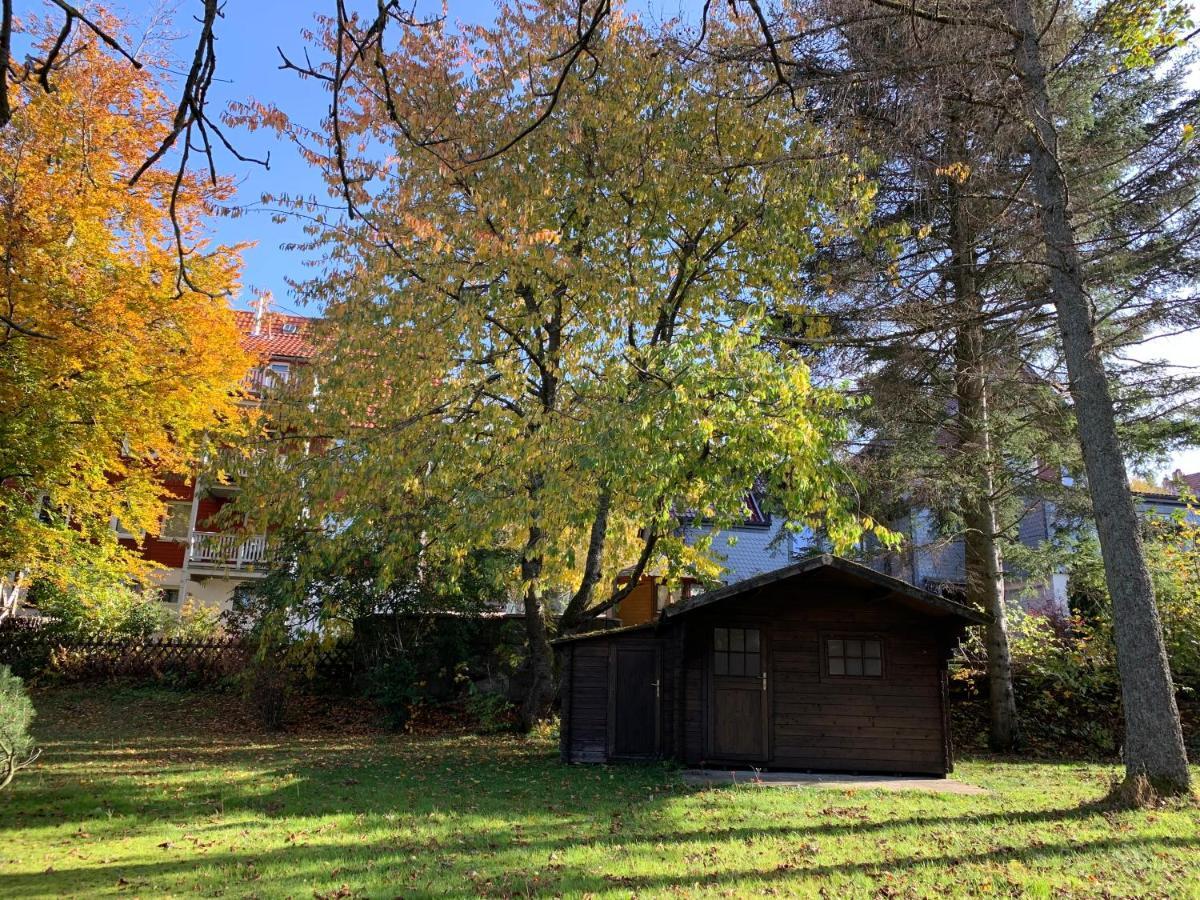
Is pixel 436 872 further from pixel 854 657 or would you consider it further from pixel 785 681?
pixel 854 657

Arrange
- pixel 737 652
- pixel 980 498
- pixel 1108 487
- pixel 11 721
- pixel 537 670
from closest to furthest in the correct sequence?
pixel 11 721 → pixel 1108 487 → pixel 737 652 → pixel 980 498 → pixel 537 670

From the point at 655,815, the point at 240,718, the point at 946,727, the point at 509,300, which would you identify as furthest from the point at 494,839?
the point at 240,718

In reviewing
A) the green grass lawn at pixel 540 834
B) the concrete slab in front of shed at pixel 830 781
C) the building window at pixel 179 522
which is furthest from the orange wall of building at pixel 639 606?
the building window at pixel 179 522

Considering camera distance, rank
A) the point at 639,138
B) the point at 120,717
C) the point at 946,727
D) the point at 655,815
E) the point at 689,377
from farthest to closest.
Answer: the point at 120,717, the point at 639,138, the point at 946,727, the point at 689,377, the point at 655,815

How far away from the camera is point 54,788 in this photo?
8828 mm

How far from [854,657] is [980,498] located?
390cm

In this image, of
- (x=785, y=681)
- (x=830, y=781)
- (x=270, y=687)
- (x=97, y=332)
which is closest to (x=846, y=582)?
(x=785, y=681)

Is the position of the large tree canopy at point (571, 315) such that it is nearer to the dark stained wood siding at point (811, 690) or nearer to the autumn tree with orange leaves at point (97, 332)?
the dark stained wood siding at point (811, 690)

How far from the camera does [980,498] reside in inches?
523

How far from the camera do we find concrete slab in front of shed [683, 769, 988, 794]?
964 cm

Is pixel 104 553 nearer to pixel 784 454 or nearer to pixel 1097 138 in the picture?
pixel 784 454

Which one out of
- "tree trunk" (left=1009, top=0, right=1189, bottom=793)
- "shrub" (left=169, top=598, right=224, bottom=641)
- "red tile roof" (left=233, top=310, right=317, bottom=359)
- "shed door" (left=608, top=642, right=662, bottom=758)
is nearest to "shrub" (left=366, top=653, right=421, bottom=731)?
"shed door" (left=608, top=642, right=662, bottom=758)

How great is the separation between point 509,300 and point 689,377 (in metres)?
3.88

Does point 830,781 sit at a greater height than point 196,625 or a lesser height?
lesser
